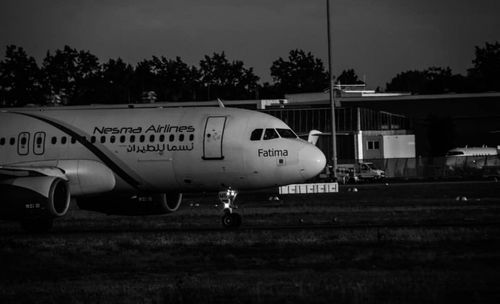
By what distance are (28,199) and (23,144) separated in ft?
14.0

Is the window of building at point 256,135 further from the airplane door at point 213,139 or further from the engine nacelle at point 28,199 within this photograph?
the engine nacelle at point 28,199

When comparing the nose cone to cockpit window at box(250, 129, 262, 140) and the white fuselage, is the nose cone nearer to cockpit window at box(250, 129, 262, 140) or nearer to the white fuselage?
the white fuselage

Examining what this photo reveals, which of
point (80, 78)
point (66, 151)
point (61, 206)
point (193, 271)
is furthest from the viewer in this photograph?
point (80, 78)

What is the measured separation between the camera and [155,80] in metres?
165

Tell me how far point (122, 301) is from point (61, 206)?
49.5ft

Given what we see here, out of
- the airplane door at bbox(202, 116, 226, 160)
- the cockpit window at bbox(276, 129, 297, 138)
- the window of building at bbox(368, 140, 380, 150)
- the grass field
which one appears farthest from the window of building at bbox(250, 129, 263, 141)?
the window of building at bbox(368, 140, 380, 150)

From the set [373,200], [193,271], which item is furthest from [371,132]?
[193,271]

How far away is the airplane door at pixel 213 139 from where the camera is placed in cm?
3128

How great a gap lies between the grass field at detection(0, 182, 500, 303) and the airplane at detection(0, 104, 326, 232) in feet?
3.12

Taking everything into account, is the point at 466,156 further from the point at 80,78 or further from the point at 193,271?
the point at 80,78

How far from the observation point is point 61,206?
30.7 meters

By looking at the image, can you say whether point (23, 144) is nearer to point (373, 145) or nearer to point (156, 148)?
point (156, 148)

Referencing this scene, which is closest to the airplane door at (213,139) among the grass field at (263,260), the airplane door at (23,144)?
the grass field at (263,260)

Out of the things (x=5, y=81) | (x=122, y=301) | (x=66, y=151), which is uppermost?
(x=5, y=81)
